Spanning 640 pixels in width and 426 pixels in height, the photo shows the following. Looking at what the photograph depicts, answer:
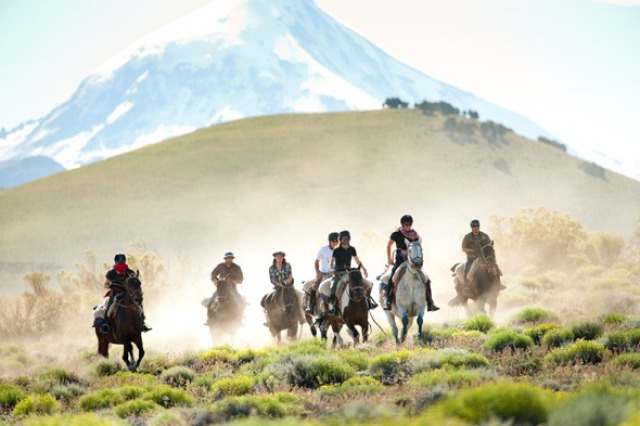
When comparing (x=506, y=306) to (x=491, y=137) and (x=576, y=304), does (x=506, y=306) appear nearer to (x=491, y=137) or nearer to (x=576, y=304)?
(x=576, y=304)

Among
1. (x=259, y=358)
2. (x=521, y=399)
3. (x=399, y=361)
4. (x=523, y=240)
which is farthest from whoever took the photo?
(x=523, y=240)

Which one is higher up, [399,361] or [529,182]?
[529,182]

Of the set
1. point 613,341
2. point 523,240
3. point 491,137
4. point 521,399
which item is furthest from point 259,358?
point 491,137

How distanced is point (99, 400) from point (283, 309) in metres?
9.75

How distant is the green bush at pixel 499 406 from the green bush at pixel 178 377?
28.7 ft

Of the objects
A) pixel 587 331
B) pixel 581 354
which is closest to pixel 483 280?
pixel 587 331

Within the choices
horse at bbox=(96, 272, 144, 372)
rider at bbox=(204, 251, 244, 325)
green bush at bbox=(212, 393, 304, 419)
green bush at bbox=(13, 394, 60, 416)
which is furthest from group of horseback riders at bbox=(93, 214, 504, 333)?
green bush at bbox=(212, 393, 304, 419)

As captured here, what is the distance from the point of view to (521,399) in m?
9.62

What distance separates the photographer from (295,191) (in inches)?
5123

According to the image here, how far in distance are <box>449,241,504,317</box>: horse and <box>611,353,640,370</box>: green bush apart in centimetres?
1037

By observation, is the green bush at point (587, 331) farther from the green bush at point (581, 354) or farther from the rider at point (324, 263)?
the rider at point (324, 263)

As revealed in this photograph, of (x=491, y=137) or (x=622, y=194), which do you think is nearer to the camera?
(x=622, y=194)

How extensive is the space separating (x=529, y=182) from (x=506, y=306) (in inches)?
4000

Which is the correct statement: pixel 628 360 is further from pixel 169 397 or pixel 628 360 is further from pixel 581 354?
pixel 169 397
